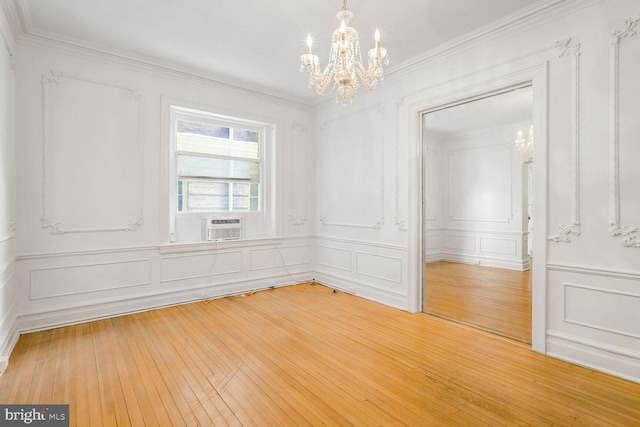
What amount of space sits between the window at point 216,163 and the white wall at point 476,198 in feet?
8.66

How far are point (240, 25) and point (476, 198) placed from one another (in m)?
3.96

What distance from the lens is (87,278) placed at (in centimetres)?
366

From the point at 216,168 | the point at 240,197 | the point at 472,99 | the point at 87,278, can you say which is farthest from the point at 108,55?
the point at 472,99

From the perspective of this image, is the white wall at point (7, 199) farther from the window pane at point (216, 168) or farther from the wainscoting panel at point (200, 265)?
the window pane at point (216, 168)

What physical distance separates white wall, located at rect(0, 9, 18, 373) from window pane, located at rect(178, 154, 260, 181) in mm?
1747

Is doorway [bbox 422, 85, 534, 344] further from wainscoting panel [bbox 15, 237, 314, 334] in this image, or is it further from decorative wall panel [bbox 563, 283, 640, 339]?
wainscoting panel [bbox 15, 237, 314, 334]

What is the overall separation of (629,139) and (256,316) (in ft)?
12.5

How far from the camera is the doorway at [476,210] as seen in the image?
4246 millimetres

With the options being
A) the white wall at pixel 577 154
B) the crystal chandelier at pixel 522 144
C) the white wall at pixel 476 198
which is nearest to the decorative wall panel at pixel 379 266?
the white wall at pixel 476 198

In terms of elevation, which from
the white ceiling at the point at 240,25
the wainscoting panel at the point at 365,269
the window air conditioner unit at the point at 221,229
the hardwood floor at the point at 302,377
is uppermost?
the white ceiling at the point at 240,25

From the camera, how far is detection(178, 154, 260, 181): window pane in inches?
179

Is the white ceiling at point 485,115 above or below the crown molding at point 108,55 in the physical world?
below

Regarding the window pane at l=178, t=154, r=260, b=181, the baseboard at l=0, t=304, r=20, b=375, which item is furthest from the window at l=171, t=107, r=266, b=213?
the baseboard at l=0, t=304, r=20, b=375

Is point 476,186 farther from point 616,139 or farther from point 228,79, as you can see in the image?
point 228,79
